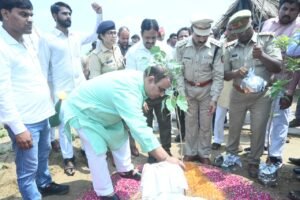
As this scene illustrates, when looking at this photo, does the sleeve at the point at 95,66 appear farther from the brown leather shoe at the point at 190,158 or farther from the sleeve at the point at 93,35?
the brown leather shoe at the point at 190,158

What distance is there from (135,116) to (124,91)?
0.29 metres

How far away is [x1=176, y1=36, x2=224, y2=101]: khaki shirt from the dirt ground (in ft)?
4.28

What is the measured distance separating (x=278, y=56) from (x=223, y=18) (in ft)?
Result: 24.4

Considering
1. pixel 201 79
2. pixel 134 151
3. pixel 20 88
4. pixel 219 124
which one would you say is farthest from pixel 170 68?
pixel 219 124

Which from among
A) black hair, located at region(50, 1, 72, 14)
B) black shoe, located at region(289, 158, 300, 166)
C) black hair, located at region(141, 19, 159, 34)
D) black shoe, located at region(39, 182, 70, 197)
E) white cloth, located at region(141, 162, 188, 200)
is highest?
black hair, located at region(50, 1, 72, 14)

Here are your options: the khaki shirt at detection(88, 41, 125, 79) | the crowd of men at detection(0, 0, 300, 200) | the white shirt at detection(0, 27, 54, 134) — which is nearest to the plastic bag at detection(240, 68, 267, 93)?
the crowd of men at detection(0, 0, 300, 200)

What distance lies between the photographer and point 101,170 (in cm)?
368

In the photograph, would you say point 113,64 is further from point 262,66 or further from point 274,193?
point 274,193

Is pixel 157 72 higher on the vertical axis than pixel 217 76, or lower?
higher

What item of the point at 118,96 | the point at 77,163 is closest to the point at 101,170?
the point at 118,96

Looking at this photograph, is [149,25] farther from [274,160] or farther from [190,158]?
[274,160]

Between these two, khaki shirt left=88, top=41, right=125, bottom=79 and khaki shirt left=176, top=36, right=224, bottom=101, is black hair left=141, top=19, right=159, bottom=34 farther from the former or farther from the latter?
khaki shirt left=88, top=41, right=125, bottom=79

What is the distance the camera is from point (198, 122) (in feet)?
16.2

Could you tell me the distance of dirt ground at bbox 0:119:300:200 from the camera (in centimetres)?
428
